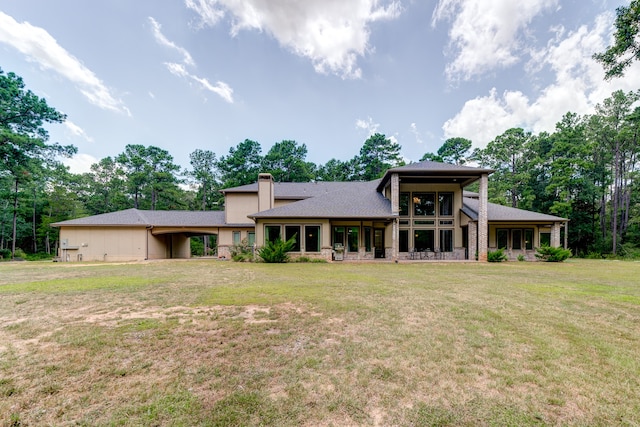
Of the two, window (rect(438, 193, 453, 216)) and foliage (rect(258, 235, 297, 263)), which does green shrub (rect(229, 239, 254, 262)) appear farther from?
window (rect(438, 193, 453, 216))

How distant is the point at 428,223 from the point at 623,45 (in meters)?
12.6

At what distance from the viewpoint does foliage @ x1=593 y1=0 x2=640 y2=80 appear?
8.43 metres

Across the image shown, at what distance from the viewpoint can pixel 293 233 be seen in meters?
17.2

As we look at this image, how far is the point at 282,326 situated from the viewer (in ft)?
13.8

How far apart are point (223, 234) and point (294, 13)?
1632 centimetres

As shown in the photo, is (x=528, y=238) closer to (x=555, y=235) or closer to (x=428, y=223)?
(x=555, y=235)

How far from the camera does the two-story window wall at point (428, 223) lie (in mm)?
19297

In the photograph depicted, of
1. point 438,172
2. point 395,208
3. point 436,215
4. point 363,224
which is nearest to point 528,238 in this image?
point 436,215

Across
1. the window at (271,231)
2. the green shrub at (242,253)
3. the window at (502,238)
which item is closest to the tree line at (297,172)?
the window at (502,238)

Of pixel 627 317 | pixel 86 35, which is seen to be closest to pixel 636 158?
pixel 627 317

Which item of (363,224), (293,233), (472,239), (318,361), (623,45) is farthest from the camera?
(363,224)

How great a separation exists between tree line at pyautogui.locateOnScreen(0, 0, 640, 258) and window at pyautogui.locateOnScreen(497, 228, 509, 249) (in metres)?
10.9

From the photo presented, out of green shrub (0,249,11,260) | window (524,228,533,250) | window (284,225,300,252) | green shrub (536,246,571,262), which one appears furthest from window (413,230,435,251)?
green shrub (0,249,11,260)

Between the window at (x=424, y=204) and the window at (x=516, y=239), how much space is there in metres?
6.24
